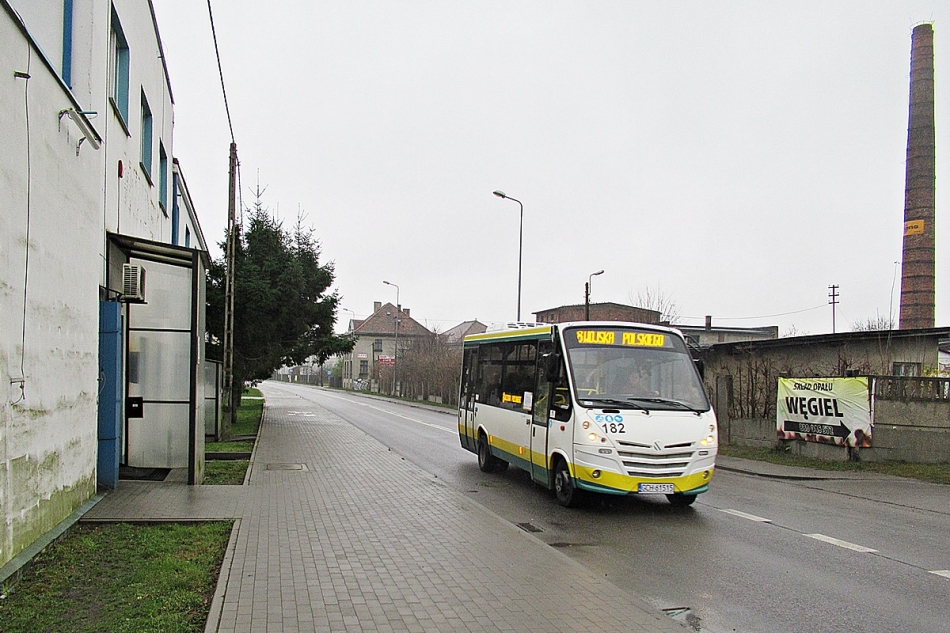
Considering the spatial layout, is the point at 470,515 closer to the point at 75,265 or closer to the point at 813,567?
the point at 813,567

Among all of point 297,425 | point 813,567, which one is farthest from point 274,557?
point 297,425

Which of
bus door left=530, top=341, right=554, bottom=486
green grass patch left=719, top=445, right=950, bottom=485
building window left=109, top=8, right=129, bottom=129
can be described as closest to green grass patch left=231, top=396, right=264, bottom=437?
building window left=109, top=8, right=129, bottom=129

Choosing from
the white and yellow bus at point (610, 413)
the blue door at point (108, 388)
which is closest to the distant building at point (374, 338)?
the white and yellow bus at point (610, 413)

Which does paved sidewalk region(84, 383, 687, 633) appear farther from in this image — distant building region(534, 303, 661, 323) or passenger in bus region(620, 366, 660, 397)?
distant building region(534, 303, 661, 323)

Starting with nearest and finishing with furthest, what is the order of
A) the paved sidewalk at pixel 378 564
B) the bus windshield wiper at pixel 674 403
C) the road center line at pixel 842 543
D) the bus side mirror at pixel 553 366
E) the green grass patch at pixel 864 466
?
the paved sidewalk at pixel 378 564 < the road center line at pixel 842 543 < the bus windshield wiper at pixel 674 403 < the bus side mirror at pixel 553 366 < the green grass patch at pixel 864 466

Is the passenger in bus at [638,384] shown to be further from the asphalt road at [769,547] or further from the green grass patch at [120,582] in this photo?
the green grass patch at [120,582]

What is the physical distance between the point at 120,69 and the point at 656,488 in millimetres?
11079

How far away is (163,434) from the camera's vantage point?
1166 cm

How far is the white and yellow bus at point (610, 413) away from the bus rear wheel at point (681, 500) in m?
0.01

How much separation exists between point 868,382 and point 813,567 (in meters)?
9.37

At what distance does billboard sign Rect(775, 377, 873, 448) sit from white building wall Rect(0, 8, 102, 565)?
14.3m

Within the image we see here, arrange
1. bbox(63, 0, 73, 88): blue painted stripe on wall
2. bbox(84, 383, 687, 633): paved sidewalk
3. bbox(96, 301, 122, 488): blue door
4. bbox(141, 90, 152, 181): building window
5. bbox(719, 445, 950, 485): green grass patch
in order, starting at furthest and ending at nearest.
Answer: bbox(141, 90, 152, 181): building window < bbox(719, 445, 950, 485): green grass patch < bbox(96, 301, 122, 488): blue door < bbox(63, 0, 73, 88): blue painted stripe on wall < bbox(84, 383, 687, 633): paved sidewalk

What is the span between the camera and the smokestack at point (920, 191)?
32.8m

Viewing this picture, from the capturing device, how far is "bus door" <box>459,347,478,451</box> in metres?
14.8
